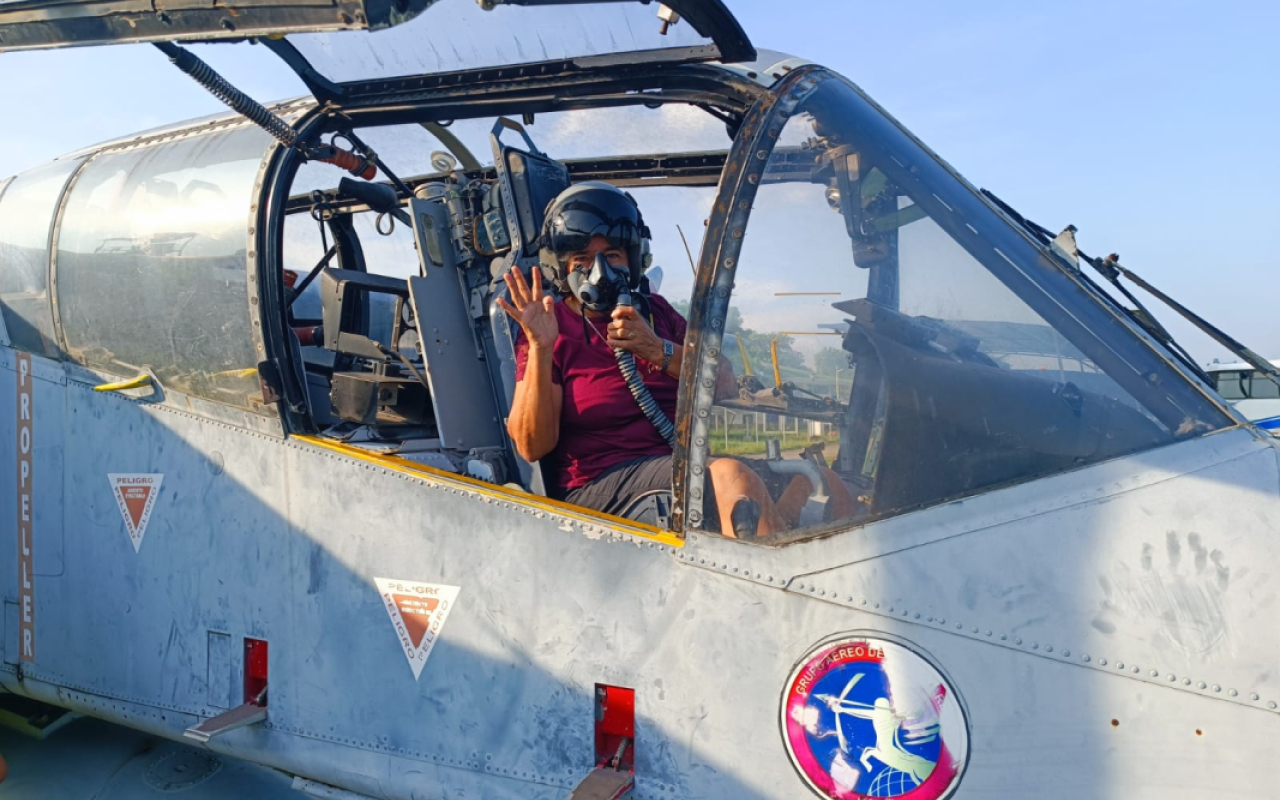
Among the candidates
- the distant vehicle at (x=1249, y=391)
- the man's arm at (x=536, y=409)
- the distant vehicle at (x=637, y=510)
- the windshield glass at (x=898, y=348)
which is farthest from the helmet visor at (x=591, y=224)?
the distant vehicle at (x=1249, y=391)

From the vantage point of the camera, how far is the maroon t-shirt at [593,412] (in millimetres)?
2557

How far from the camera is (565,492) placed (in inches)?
102

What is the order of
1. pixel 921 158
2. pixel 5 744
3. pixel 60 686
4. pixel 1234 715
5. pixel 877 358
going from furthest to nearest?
1. pixel 5 744
2. pixel 60 686
3. pixel 921 158
4. pixel 877 358
5. pixel 1234 715

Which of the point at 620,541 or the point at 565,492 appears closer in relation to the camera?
the point at 620,541

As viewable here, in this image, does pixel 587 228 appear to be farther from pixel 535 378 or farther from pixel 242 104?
pixel 242 104

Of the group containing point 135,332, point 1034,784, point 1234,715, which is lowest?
point 1034,784

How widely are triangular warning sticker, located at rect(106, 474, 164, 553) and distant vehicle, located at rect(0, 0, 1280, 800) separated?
12 mm

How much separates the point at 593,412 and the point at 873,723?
1.21m

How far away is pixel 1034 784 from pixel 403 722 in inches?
56.9

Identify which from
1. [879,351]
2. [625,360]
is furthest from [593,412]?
[879,351]

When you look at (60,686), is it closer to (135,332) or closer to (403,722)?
(135,332)

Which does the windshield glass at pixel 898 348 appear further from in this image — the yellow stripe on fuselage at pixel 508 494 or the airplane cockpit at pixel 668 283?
the yellow stripe on fuselage at pixel 508 494

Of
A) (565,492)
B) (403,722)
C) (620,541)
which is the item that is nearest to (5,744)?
(403,722)

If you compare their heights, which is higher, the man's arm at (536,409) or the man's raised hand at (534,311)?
the man's raised hand at (534,311)
